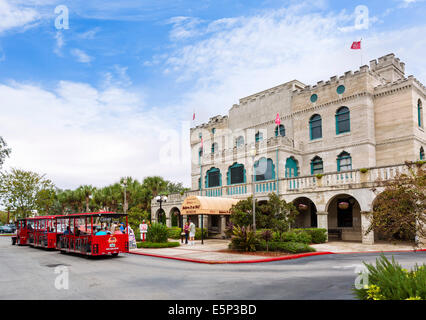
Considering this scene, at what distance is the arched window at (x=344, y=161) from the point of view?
2870cm

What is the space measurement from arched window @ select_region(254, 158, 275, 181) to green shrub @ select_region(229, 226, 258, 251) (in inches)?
425

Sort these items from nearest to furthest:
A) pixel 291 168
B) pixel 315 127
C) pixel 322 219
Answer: pixel 322 219 → pixel 291 168 → pixel 315 127

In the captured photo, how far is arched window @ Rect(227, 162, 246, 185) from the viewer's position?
33.3m

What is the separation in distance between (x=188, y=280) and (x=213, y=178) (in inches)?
997

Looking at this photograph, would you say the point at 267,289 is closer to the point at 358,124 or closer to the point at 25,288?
the point at 25,288

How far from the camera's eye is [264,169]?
30.8 metres

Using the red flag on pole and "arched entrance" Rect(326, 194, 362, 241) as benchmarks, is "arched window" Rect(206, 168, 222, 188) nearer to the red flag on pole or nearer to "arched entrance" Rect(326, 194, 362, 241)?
"arched entrance" Rect(326, 194, 362, 241)

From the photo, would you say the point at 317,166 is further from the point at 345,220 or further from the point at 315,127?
the point at 345,220

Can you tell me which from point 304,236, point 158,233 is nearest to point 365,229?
point 304,236

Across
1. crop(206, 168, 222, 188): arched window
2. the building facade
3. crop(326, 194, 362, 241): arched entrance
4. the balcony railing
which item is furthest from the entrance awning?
crop(326, 194, 362, 241): arched entrance

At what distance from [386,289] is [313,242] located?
55.9ft

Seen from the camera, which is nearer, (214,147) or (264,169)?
(264,169)

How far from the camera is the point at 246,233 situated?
1978cm

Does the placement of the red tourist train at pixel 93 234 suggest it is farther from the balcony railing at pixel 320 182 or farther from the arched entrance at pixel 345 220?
the arched entrance at pixel 345 220
